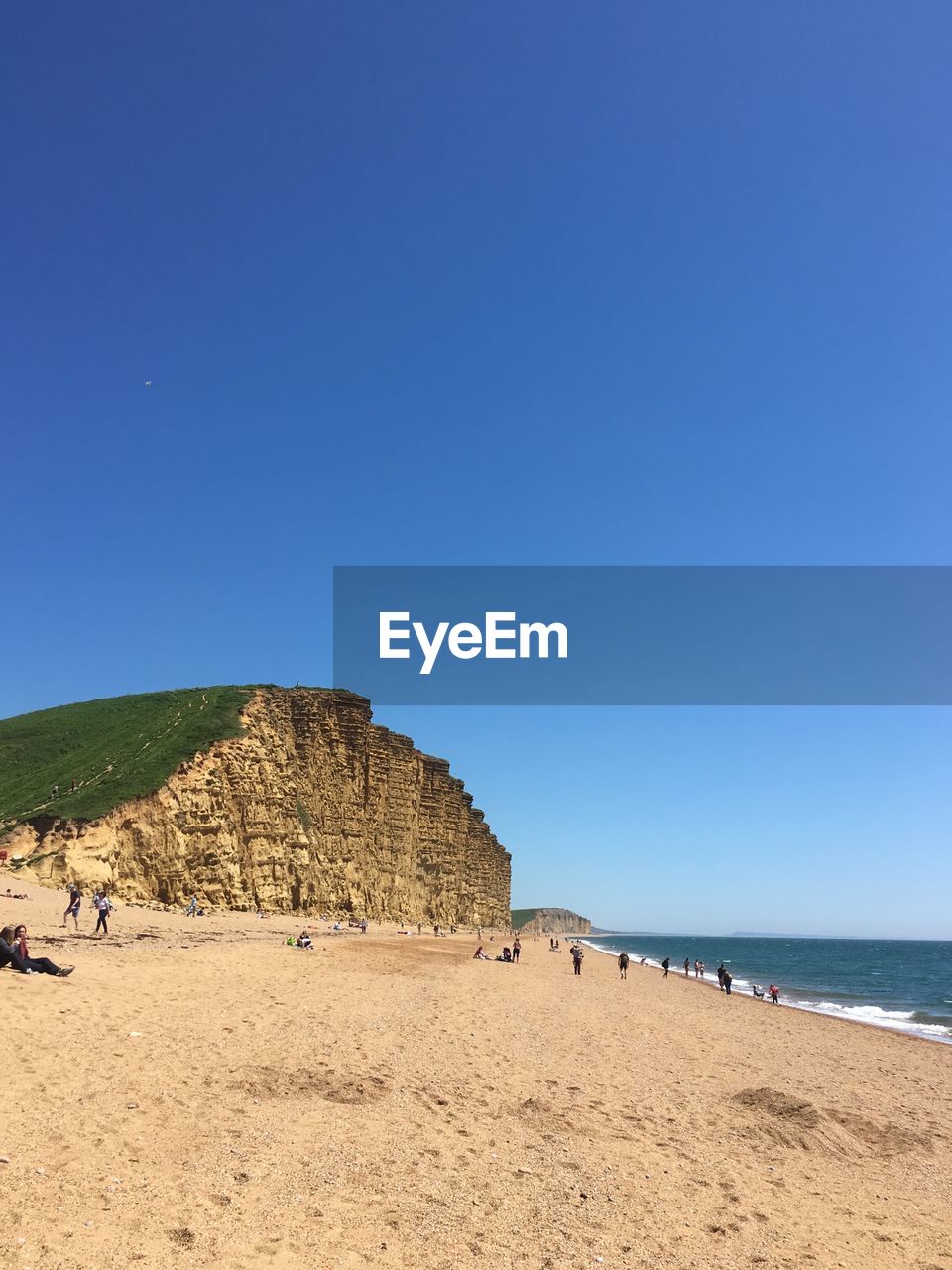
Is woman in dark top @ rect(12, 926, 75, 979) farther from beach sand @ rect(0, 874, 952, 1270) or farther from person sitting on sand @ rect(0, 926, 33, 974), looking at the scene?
beach sand @ rect(0, 874, 952, 1270)

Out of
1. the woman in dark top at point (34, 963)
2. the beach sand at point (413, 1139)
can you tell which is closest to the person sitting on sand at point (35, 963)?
the woman in dark top at point (34, 963)

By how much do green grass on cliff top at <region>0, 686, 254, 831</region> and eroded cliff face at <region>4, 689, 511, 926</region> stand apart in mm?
1211

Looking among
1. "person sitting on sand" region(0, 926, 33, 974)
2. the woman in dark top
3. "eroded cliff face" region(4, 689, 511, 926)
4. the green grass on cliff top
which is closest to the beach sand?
"person sitting on sand" region(0, 926, 33, 974)

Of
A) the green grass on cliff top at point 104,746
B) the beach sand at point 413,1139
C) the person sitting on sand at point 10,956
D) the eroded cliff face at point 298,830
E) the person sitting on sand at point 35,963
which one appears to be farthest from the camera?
the green grass on cliff top at point 104,746

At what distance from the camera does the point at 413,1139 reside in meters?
8.37

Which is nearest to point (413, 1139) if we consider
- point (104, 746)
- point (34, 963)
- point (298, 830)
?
point (34, 963)

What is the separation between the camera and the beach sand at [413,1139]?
6.02 meters

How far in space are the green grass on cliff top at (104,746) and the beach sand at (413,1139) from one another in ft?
72.3

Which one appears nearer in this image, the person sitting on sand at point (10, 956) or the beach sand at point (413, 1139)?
the beach sand at point (413, 1139)

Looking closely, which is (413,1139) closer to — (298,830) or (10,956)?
(10,956)

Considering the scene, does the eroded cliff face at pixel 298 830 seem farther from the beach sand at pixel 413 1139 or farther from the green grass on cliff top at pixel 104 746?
the beach sand at pixel 413 1139

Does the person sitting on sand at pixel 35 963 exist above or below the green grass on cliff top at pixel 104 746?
below

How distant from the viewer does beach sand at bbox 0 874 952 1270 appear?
6020mm

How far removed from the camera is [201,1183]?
6.52m
